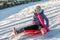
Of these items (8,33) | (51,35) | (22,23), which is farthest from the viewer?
(22,23)

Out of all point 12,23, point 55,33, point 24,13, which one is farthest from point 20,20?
point 55,33

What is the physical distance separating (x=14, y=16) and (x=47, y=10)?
145 centimetres

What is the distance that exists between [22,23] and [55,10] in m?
2.08

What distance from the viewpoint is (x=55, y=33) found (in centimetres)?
685

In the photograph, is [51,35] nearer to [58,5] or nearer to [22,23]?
[22,23]

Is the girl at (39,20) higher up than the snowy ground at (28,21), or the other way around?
the girl at (39,20)

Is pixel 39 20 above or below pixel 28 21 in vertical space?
above

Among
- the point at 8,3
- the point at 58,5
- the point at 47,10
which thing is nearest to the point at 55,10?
the point at 47,10

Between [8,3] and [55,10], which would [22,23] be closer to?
[55,10]

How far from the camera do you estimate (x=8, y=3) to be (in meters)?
13.3

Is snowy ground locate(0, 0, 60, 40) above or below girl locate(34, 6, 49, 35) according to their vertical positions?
below

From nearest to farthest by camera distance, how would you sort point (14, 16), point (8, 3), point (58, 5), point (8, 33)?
1. point (8, 33)
2. point (14, 16)
3. point (58, 5)
4. point (8, 3)

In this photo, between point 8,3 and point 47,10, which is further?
point 8,3

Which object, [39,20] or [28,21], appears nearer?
[39,20]
